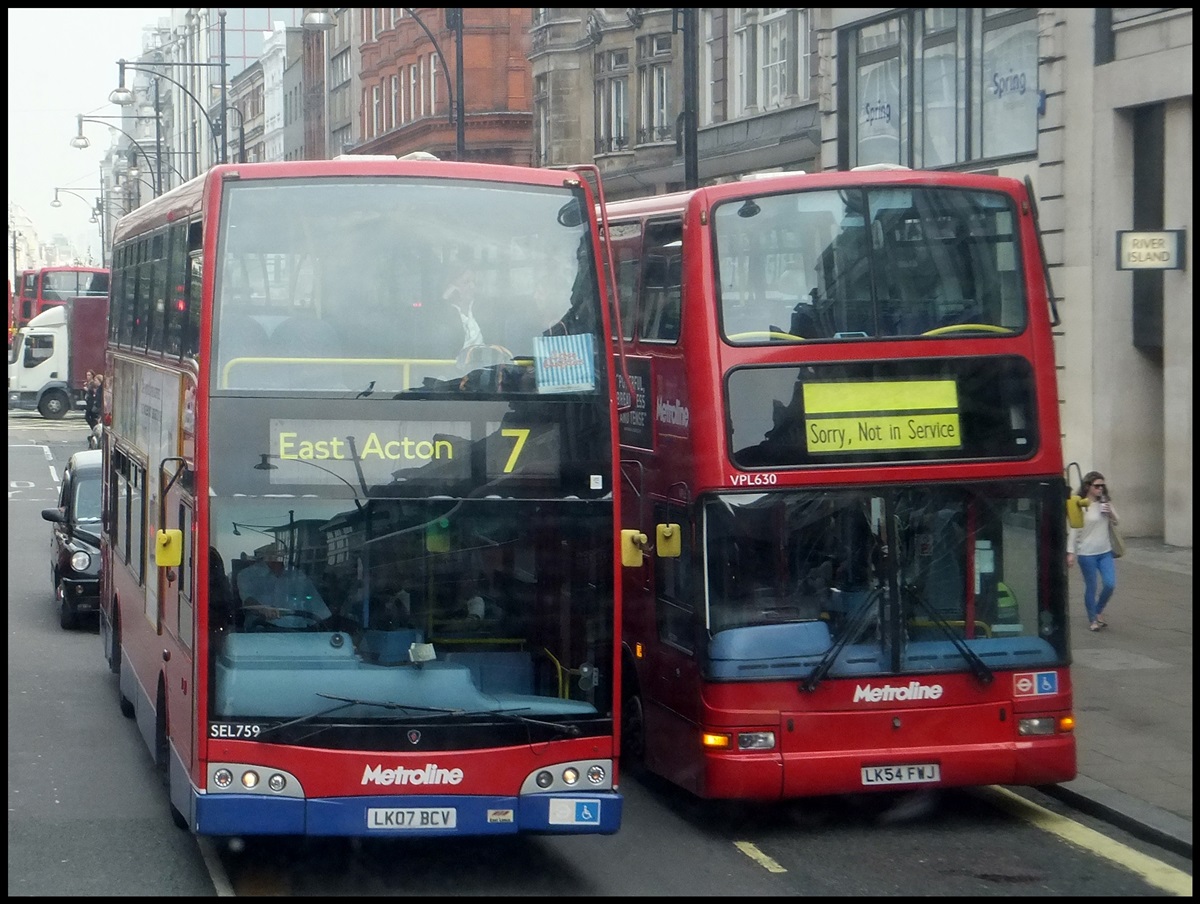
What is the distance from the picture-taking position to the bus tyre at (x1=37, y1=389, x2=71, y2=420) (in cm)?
6072

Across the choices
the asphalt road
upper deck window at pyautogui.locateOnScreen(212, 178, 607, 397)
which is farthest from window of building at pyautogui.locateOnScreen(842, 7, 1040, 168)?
upper deck window at pyautogui.locateOnScreen(212, 178, 607, 397)

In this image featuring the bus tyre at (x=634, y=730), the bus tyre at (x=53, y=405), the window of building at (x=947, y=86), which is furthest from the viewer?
the bus tyre at (x=53, y=405)

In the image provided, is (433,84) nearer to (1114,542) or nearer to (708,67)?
(708,67)

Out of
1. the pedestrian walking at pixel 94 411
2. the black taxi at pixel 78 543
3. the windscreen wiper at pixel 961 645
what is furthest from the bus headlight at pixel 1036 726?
the pedestrian walking at pixel 94 411

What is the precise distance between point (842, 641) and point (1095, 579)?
7240 millimetres

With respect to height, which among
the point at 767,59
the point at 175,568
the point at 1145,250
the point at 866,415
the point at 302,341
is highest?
the point at 767,59

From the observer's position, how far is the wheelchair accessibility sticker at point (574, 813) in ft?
28.5

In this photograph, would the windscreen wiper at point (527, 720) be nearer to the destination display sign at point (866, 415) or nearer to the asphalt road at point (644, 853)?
the asphalt road at point (644, 853)

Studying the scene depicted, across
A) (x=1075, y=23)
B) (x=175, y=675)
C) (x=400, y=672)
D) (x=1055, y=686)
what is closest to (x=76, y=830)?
(x=175, y=675)

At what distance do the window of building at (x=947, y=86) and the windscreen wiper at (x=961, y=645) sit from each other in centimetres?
1405

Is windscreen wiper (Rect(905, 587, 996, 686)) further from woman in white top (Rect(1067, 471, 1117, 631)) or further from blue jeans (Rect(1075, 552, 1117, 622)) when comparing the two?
blue jeans (Rect(1075, 552, 1117, 622))

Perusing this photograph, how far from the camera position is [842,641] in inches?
392

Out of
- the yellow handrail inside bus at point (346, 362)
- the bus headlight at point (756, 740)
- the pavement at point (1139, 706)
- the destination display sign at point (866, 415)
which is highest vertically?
the yellow handrail inside bus at point (346, 362)

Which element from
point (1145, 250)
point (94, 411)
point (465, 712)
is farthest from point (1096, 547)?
point (94, 411)
